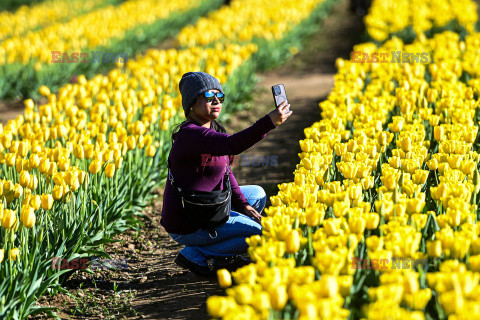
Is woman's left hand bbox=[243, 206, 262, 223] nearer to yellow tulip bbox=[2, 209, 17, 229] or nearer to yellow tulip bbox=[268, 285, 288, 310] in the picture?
yellow tulip bbox=[2, 209, 17, 229]

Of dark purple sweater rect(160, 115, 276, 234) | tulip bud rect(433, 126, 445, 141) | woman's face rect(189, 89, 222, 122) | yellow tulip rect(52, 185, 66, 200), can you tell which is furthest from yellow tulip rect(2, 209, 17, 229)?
tulip bud rect(433, 126, 445, 141)

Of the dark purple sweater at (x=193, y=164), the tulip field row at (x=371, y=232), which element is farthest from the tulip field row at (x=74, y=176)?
the tulip field row at (x=371, y=232)

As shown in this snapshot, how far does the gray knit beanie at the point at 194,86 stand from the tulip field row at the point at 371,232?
671 millimetres

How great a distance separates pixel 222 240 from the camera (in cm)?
361

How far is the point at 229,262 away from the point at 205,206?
400mm

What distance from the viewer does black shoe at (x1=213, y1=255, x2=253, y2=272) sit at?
3586 millimetres

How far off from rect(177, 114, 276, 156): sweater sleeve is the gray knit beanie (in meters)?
0.23

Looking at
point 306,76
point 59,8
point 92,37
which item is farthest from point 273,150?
point 59,8

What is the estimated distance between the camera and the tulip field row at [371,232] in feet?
6.58

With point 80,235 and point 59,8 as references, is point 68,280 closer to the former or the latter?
point 80,235

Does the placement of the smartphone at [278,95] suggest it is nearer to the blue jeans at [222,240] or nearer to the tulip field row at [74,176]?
the blue jeans at [222,240]

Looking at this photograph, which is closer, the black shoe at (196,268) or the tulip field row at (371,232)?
the tulip field row at (371,232)

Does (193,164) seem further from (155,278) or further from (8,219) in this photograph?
(8,219)

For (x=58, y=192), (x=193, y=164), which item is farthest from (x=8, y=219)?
(x=193, y=164)
